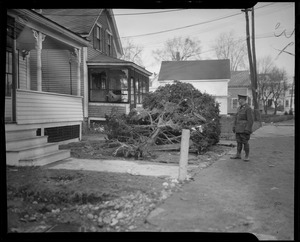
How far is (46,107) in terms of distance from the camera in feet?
13.9

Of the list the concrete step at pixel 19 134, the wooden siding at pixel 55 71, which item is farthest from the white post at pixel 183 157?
the wooden siding at pixel 55 71

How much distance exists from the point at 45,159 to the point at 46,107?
87 centimetres

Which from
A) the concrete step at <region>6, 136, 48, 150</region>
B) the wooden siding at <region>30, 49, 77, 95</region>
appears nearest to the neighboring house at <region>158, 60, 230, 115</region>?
the concrete step at <region>6, 136, 48, 150</region>

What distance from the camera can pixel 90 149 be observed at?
627cm

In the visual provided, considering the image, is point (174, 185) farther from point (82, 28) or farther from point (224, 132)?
point (82, 28)

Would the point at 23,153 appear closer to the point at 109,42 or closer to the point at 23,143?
the point at 23,143

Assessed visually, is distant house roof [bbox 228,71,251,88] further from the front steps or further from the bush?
the front steps

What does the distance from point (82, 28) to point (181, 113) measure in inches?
252

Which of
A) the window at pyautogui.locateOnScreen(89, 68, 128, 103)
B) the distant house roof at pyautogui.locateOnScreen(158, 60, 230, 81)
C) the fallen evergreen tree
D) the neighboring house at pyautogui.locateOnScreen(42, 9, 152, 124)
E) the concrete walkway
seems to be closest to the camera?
the distant house roof at pyautogui.locateOnScreen(158, 60, 230, 81)

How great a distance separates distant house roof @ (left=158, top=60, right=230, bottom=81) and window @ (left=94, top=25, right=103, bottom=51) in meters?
8.95

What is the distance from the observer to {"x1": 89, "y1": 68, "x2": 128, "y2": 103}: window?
6303 mm

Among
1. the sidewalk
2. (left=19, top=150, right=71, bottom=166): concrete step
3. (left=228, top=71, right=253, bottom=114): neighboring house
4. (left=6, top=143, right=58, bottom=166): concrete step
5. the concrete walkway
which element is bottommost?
the sidewalk

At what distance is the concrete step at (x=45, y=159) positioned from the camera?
3.33 metres
